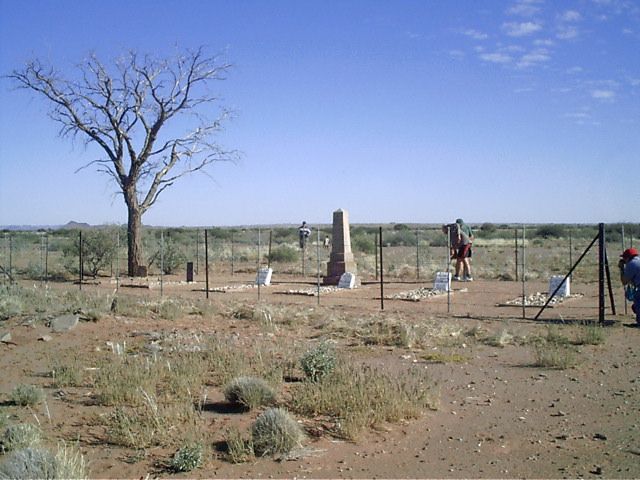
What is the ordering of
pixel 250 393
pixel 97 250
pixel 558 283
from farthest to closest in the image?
pixel 97 250, pixel 558 283, pixel 250 393

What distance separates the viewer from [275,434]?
24.1ft

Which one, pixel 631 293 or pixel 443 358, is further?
pixel 631 293

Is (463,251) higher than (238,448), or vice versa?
(463,251)

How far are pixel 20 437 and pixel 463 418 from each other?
205 inches

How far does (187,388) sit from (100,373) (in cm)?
181

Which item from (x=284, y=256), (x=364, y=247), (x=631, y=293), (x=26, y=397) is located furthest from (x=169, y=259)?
(x=26, y=397)

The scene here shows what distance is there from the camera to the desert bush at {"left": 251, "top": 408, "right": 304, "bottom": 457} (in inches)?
287

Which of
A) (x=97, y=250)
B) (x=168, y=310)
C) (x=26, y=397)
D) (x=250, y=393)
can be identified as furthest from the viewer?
(x=97, y=250)

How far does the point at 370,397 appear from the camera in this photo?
8.55 m

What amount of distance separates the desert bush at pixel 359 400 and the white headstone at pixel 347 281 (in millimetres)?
15779

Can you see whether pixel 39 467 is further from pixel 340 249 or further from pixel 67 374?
pixel 340 249

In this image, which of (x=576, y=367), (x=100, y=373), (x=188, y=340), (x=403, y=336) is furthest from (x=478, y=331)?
(x=100, y=373)

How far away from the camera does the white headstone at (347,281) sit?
83.2ft

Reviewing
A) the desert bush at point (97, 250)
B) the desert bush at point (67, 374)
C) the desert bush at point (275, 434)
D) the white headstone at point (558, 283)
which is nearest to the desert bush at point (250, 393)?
the desert bush at point (275, 434)
